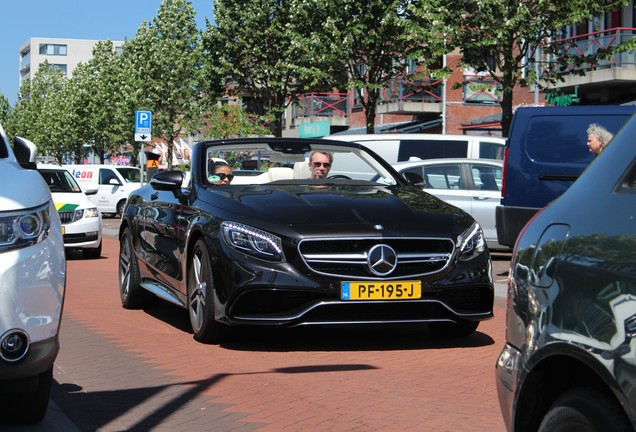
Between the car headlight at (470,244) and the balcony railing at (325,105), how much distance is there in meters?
47.0

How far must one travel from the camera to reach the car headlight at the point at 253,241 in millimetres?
7520

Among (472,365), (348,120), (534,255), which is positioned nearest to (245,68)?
(348,120)

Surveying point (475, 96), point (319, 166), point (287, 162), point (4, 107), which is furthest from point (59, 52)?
point (319, 166)

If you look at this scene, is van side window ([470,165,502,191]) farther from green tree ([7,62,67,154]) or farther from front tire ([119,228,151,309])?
green tree ([7,62,67,154])

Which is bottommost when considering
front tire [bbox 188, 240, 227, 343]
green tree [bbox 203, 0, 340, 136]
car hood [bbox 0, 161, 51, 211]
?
front tire [bbox 188, 240, 227, 343]

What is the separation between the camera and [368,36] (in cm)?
2872

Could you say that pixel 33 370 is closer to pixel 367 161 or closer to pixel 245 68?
pixel 367 161

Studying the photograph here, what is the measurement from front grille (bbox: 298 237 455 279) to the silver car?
944 centimetres

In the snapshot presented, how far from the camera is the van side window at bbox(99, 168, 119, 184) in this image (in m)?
39.8

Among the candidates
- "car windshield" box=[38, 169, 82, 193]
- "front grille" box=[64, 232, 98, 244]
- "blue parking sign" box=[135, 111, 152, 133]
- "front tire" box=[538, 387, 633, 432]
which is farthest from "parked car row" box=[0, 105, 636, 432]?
"blue parking sign" box=[135, 111, 152, 133]

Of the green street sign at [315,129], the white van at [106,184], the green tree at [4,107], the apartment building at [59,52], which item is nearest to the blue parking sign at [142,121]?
the white van at [106,184]

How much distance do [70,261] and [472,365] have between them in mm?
12544

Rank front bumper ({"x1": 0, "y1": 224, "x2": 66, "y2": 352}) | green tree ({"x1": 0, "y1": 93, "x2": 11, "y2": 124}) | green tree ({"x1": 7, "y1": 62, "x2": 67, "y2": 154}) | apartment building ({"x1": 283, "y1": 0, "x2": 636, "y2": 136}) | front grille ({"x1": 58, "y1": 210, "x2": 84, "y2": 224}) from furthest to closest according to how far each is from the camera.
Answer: green tree ({"x1": 0, "y1": 93, "x2": 11, "y2": 124}), green tree ({"x1": 7, "y1": 62, "x2": 67, "y2": 154}), apartment building ({"x1": 283, "y1": 0, "x2": 636, "y2": 136}), front grille ({"x1": 58, "y1": 210, "x2": 84, "y2": 224}), front bumper ({"x1": 0, "y1": 224, "x2": 66, "y2": 352})

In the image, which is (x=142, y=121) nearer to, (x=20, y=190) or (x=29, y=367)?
(x=20, y=190)
